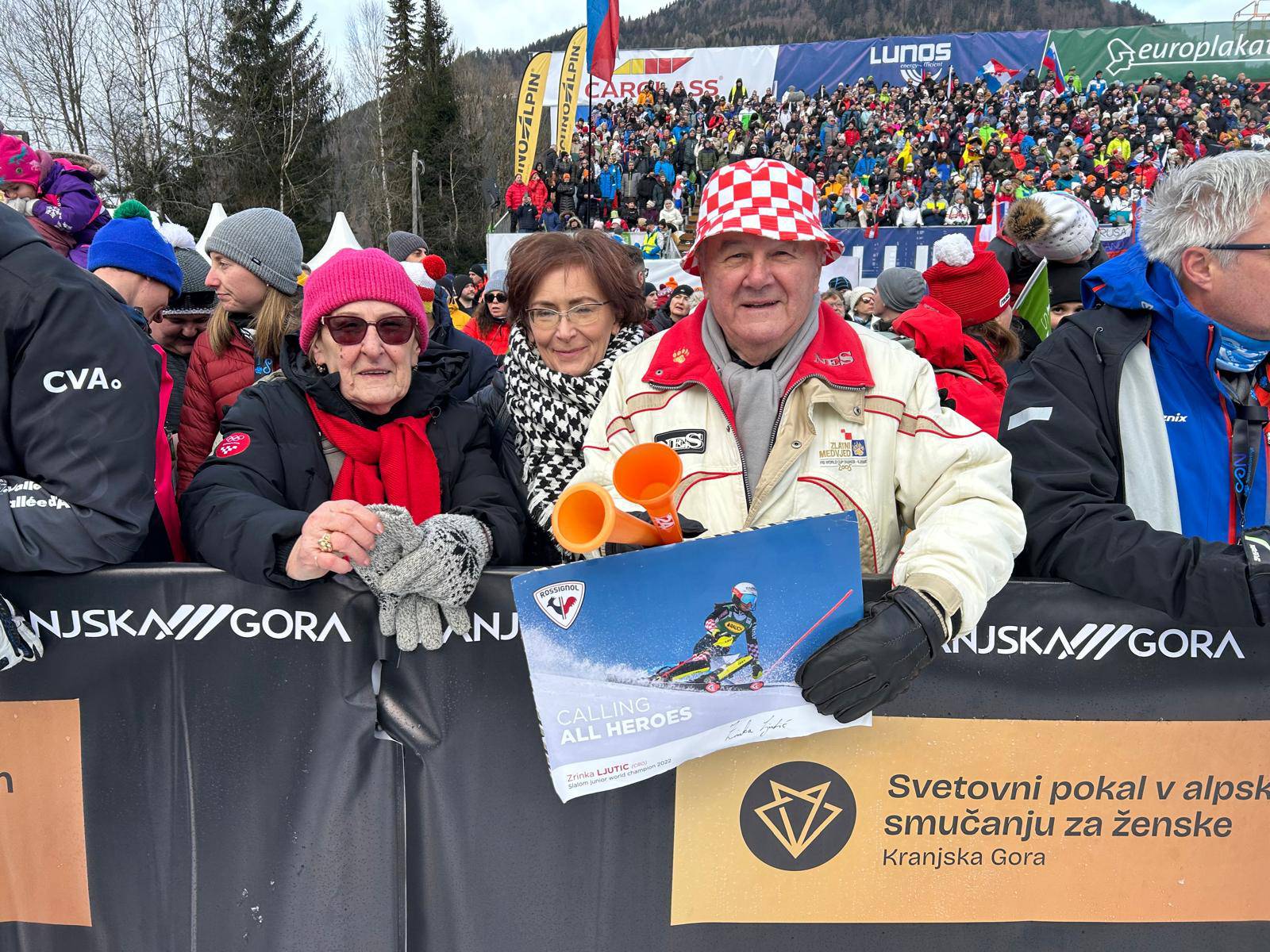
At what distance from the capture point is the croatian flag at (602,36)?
19.2 m

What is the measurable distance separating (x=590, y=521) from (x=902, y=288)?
4131mm


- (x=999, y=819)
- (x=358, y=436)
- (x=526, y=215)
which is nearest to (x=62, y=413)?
(x=358, y=436)

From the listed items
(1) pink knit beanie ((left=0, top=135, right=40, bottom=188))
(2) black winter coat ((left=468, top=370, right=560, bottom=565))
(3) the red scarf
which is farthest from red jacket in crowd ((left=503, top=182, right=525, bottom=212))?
(3) the red scarf

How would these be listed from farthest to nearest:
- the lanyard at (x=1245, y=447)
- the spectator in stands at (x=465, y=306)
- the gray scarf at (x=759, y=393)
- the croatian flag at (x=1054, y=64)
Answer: the croatian flag at (x=1054, y=64)
the spectator in stands at (x=465, y=306)
the lanyard at (x=1245, y=447)
the gray scarf at (x=759, y=393)

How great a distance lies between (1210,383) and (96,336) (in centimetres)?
268

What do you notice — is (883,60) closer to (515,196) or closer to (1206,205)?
(515,196)

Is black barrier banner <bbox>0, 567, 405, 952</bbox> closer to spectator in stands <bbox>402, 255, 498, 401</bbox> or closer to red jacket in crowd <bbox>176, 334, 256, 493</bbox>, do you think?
spectator in stands <bbox>402, 255, 498, 401</bbox>

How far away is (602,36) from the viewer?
64.5 ft

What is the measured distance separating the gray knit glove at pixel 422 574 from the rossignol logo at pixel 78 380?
69 centimetres

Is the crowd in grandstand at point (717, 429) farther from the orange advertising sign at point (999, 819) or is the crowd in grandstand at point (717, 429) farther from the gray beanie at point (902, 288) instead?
the gray beanie at point (902, 288)

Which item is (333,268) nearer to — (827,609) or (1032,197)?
(827,609)

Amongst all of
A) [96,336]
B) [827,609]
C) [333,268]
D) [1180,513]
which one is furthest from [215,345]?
[1180,513]

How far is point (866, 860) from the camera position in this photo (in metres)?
2.06

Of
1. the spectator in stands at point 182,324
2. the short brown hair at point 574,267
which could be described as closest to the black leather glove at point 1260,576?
the short brown hair at point 574,267
